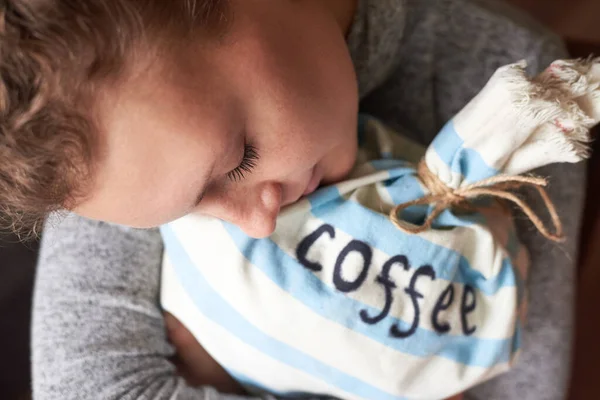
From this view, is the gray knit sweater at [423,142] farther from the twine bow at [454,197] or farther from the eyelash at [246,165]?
the eyelash at [246,165]

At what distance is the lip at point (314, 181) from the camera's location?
1.82ft

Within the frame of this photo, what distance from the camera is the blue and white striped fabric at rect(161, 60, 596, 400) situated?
0.56 m

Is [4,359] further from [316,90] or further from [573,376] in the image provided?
[573,376]

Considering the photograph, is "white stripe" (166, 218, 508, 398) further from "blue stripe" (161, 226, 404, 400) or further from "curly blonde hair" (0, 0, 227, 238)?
"curly blonde hair" (0, 0, 227, 238)

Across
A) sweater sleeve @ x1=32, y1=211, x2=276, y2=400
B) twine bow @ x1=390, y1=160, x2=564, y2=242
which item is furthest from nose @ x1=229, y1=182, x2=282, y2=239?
sweater sleeve @ x1=32, y1=211, x2=276, y2=400

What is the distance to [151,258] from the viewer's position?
0.69 metres

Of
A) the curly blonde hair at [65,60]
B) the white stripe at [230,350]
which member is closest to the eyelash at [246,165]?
the curly blonde hair at [65,60]

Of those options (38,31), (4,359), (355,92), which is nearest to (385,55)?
(355,92)

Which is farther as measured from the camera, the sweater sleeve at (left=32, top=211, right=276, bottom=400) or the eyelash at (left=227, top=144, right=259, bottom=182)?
the sweater sleeve at (left=32, top=211, right=276, bottom=400)

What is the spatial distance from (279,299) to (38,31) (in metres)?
0.34

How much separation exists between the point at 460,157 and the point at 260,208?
0.62 ft

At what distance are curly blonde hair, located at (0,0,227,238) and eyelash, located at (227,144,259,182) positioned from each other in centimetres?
10

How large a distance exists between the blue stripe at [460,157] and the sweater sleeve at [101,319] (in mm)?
357

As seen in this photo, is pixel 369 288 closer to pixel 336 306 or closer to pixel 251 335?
pixel 336 306
